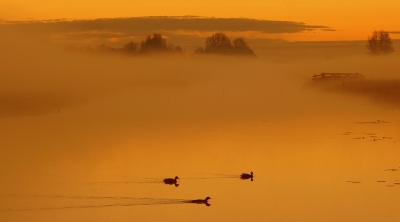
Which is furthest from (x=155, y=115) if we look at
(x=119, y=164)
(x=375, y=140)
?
(x=119, y=164)

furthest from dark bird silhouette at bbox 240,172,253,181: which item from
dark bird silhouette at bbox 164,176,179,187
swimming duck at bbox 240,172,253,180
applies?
dark bird silhouette at bbox 164,176,179,187

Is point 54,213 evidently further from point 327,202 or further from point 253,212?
point 327,202

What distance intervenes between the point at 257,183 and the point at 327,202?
10.1 feet

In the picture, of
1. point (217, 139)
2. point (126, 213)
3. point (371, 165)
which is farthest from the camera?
point (217, 139)

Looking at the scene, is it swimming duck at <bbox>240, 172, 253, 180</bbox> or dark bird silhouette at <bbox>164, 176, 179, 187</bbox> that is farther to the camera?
swimming duck at <bbox>240, 172, 253, 180</bbox>

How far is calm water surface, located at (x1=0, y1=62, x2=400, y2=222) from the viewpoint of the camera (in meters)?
21.6

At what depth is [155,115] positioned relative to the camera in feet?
195

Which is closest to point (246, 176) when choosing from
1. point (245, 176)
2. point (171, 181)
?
point (245, 176)

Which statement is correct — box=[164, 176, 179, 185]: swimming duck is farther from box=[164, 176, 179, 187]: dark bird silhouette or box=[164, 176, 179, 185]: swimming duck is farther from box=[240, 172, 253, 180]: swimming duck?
box=[240, 172, 253, 180]: swimming duck

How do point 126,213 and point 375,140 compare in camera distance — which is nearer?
point 126,213

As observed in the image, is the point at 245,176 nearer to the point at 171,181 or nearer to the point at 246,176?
the point at 246,176

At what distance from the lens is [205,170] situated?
27422mm

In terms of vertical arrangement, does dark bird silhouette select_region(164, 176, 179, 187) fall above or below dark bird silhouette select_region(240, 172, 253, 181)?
below

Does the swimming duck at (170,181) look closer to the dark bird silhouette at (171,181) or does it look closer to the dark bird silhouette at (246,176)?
the dark bird silhouette at (171,181)
